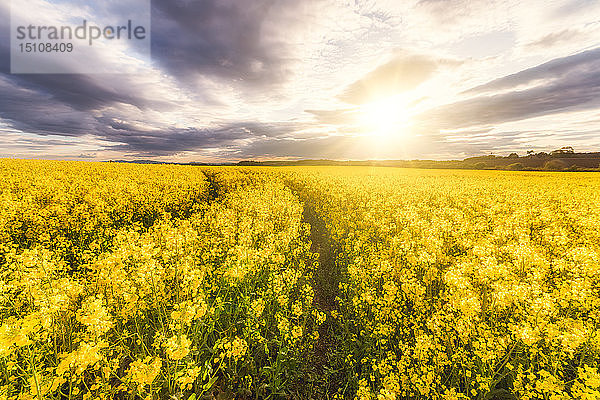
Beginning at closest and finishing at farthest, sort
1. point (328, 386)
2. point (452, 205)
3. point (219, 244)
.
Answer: point (328, 386) → point (219, 244) → point (452, 205)

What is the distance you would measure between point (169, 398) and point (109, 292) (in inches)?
86.8

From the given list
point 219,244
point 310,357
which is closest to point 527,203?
point 310,357

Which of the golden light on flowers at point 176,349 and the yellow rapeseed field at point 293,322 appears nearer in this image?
the golden light on flowers at point 176,349

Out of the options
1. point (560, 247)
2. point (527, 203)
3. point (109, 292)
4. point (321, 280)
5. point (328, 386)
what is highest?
point (527, 203)

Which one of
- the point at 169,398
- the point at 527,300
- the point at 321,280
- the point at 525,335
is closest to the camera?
the point at 525,335

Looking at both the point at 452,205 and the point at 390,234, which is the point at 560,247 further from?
the point at 452,205

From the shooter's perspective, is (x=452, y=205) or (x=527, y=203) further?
(x=452, y=205)

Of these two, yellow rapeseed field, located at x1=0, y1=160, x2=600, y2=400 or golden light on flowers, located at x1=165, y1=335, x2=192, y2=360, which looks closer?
golden light on flowers, located at x1=165, y1=335, x2=192, y2=360

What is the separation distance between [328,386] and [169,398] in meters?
2.87

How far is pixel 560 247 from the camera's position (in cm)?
650

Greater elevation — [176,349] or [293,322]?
[176,349]

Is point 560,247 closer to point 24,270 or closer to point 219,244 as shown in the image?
point 219,244

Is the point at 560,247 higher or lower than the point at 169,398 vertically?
higher

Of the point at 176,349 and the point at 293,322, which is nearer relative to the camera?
the point at 176,349
